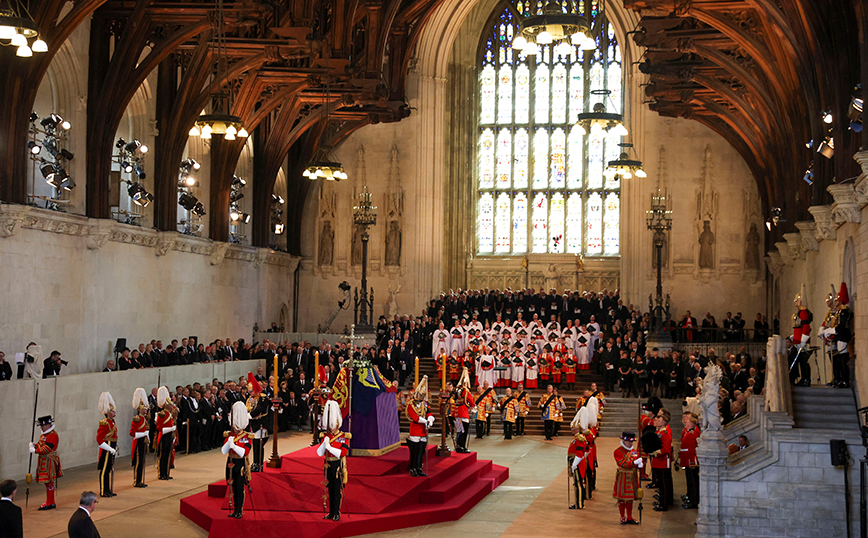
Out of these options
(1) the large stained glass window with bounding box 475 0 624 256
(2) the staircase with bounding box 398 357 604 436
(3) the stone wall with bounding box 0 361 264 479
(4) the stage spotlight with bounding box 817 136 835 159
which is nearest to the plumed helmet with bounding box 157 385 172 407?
(3) the stone wall with bounding box 0 361 264 479

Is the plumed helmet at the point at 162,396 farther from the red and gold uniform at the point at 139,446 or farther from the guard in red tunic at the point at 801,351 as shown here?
the guard in red tunic at the point at 801,351

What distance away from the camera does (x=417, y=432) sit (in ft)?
50.8

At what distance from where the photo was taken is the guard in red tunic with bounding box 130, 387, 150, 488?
1670 centimetres

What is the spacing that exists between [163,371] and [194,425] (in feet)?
5.60

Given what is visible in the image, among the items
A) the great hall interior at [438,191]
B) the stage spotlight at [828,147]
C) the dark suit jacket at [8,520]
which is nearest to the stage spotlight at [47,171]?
the great hall interior at [438,191]

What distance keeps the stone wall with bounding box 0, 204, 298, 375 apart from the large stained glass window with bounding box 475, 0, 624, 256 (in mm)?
11905

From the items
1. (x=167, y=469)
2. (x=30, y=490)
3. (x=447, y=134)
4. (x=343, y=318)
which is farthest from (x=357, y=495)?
(x=447, y=134)

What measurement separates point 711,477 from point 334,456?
549 centimetres

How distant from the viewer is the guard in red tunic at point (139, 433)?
1670cm

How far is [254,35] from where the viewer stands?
2706 cm

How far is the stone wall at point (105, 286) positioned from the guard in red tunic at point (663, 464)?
44.8 feet

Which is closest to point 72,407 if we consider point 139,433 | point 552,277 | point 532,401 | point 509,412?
point 139,433

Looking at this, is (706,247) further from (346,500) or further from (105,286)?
(346,500)

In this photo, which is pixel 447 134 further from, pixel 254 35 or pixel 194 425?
pixel 194 425
